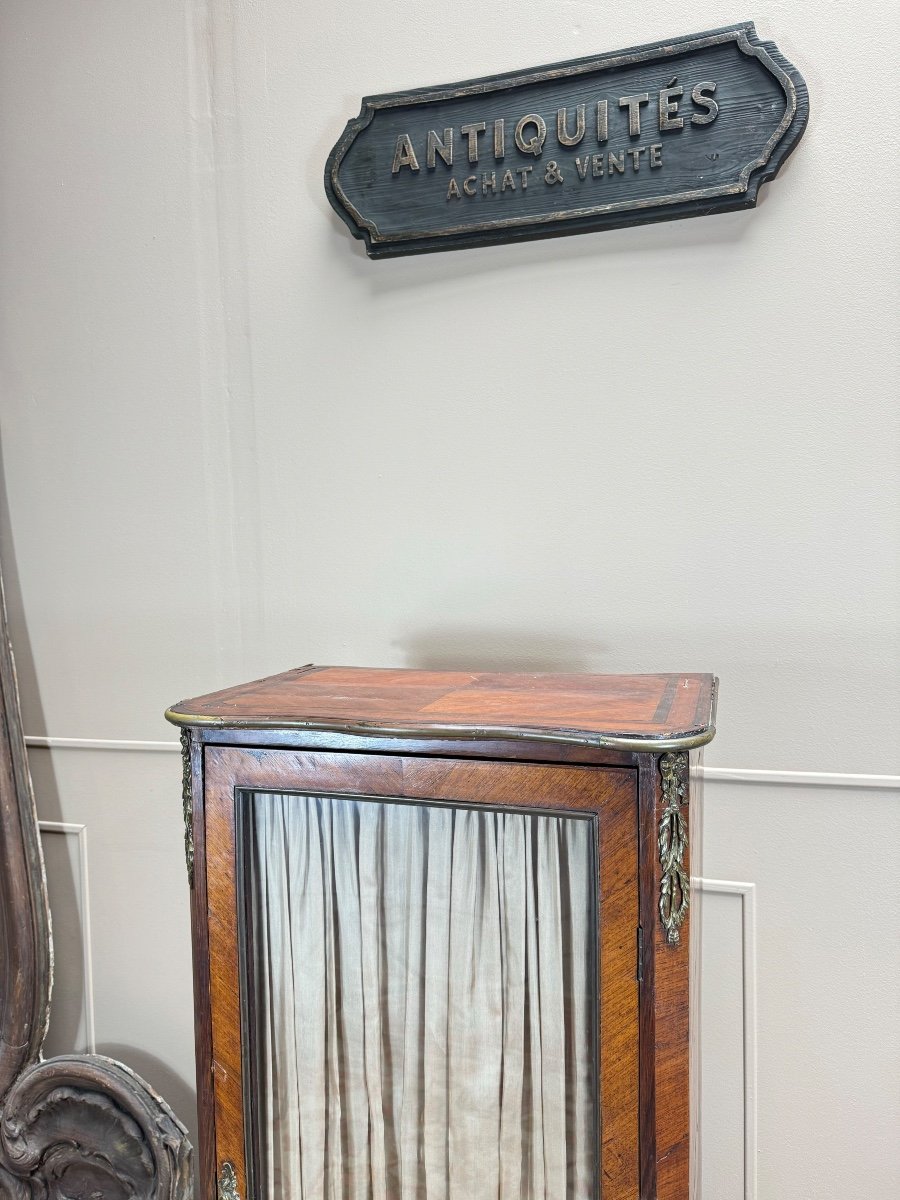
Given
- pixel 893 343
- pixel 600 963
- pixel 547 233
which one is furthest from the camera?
pixel 547 233

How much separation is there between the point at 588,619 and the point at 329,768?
2.14ft

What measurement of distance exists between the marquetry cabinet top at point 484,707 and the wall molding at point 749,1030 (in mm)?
446

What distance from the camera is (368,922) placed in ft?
3.47

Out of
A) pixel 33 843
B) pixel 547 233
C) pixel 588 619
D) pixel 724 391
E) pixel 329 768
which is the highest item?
pixel 547 233

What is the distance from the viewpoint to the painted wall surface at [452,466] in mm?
1414

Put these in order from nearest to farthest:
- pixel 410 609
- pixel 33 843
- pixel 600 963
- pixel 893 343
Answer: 1. pixel 600 963
2. pixel 893 343
3. pixel 410 609
4. pixel 33 843

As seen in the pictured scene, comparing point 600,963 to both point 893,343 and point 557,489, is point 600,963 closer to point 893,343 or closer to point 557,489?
point 557,489

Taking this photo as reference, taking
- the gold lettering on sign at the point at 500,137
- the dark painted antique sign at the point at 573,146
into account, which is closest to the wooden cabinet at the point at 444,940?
the dark painted antique sign at the point at 573,146

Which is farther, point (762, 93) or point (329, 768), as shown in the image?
point (762, 93)

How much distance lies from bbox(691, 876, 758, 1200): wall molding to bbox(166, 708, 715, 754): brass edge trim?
67cm

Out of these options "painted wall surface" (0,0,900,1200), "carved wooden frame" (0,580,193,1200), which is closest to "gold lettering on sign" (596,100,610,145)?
"painted wall surface" (0,0,900,1200)

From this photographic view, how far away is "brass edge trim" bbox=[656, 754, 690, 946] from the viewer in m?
0.92

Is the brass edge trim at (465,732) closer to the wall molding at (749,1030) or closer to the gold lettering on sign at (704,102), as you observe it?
the wall molding at (749,1030)

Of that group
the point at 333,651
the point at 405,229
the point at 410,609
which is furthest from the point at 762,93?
the point at 333,651
